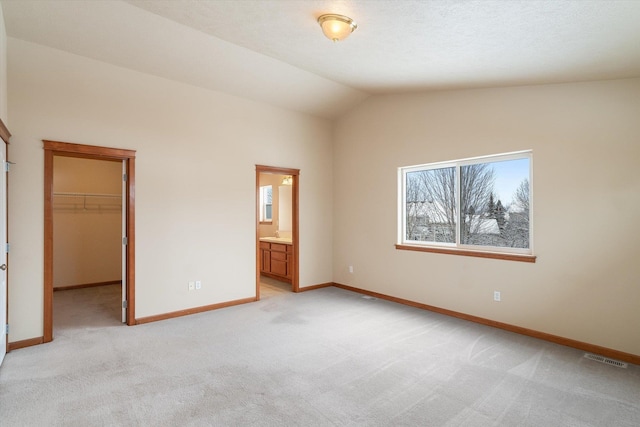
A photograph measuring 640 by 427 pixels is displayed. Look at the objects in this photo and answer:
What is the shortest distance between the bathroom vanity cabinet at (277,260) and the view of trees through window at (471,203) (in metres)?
2.38

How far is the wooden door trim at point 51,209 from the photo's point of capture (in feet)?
11.9

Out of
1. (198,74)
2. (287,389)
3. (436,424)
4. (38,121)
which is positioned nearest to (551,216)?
(436,424)

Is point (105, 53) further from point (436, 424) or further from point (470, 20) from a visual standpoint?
point (436, 424)

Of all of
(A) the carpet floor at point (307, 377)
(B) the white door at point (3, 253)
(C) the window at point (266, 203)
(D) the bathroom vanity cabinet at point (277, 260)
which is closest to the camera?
(A) the carpet floor at point (307, 377)

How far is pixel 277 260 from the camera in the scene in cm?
680

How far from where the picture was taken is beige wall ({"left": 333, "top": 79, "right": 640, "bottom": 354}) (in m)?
3.21

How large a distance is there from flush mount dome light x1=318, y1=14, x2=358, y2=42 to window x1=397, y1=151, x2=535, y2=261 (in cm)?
254

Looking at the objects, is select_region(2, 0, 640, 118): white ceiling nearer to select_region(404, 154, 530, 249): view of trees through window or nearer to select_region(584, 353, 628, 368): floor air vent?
select_region(404, 154, 530, 249): view of trees through window

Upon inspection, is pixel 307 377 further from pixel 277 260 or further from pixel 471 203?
pixel 277 260

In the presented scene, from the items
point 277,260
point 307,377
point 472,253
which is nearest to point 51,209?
point 307,377

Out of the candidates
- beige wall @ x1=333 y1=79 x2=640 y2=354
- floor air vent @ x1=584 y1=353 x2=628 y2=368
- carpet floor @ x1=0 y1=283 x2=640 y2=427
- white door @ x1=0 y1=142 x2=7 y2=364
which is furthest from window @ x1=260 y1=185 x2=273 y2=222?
floor air vent @ x1=584 y1=353 x2=628 y2=368

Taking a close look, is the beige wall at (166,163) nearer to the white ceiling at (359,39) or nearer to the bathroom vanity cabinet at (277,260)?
the white ceiling at (359,39)

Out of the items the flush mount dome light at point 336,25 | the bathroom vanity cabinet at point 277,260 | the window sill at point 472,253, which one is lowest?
the bathroom vanity cabinet at point 277,260


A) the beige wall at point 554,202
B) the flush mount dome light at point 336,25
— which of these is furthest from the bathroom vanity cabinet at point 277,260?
the flush mount dome light at point 336,25
